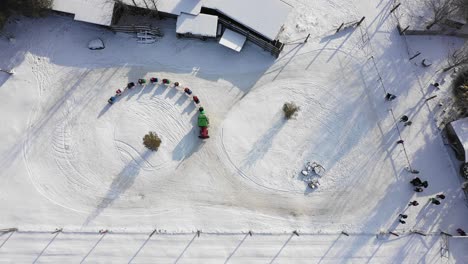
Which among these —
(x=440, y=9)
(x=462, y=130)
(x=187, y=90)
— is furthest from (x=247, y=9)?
(x=462, y=130)

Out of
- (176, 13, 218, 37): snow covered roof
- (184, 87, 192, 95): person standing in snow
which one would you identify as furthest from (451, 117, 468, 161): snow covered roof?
(184, 87, 192, 95): person standing in snow

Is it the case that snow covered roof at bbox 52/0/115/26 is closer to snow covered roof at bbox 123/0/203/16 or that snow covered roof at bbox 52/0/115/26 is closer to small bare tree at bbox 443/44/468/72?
snow covered roof at bbox 123/0/203/16

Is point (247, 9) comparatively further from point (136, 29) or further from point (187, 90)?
point (136, 29)

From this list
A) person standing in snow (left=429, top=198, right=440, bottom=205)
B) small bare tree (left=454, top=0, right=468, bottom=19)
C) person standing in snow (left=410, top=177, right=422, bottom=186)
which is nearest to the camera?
person standing in snow (left=429, top=198, right=440, bottom=205)

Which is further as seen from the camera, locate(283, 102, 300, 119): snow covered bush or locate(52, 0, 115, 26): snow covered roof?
locate(283, 102, 300, 119): snow covered bush

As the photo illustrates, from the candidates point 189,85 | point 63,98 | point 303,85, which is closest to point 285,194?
point 303,85

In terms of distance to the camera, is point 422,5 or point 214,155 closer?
point 214,155

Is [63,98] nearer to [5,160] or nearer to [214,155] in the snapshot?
[5,160]

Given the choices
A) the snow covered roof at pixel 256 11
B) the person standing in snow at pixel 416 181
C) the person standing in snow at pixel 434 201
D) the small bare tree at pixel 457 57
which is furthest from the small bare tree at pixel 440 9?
the person standing in snow at pixel 434 201
